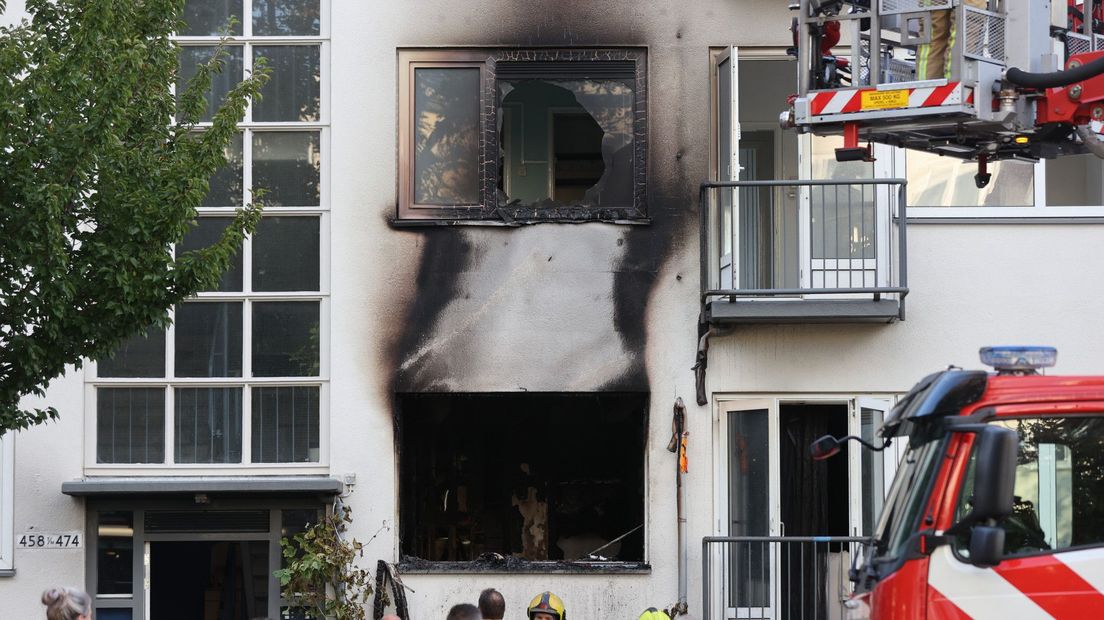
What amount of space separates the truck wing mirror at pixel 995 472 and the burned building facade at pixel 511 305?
6995 millimetres

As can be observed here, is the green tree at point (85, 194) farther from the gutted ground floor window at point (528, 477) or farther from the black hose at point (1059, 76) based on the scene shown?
the gutted ground floor window at point (528, 477)

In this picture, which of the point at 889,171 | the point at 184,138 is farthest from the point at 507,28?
the point at 184,138

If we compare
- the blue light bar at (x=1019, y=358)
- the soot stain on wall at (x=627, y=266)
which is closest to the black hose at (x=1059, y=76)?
the blue light bar at (x=1019, y=358)

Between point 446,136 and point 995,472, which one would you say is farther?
point 446,136

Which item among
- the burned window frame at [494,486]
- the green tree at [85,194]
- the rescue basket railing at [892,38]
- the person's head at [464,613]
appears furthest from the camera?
the burned window frame at [494,486]

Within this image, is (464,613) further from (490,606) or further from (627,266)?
(627,266)

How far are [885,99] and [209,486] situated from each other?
24.0 feet

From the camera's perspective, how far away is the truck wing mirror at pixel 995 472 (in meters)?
6.53

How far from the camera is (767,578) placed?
13.8m

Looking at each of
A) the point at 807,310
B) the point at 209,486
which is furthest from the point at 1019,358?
the point at 209,486

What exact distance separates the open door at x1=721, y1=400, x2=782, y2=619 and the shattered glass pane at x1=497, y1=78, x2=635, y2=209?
2322 mm

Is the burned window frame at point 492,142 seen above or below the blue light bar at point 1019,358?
above

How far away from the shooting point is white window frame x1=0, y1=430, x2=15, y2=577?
1388 cm

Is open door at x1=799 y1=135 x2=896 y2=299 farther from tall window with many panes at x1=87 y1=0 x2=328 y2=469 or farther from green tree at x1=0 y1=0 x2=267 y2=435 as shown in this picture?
green tree at x1=0 y1=0 x2=267 y2=435
